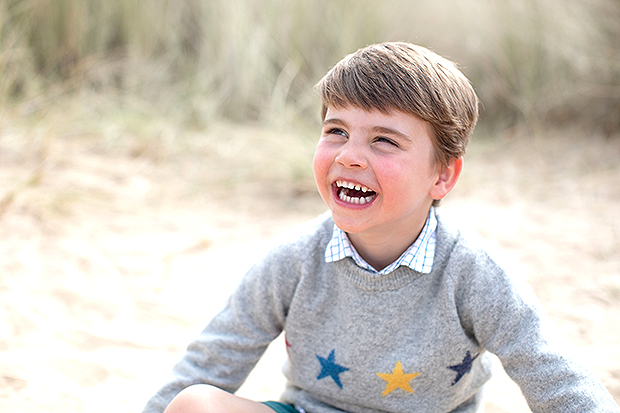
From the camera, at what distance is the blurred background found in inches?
81.0

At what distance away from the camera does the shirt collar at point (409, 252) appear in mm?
1319

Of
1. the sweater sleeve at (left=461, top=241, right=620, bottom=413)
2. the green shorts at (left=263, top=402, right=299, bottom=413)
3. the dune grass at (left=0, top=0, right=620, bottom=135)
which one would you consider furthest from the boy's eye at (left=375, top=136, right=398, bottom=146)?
the dune grass at (left=0, top=0, right=620, bottom=135)

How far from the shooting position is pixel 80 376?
5.88ft

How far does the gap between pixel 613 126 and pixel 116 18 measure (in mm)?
4250

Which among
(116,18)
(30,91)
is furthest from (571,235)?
(116,18)

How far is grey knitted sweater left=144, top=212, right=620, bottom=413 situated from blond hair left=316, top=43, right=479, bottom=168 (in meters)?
0.26

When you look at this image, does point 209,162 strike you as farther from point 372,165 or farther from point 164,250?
point 372,165

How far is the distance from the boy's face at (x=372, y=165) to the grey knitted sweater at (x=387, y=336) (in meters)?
0.16

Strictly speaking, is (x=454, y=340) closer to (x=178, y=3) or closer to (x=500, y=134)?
(x=500, y=134)

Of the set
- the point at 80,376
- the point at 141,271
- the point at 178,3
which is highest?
the point at 178,3

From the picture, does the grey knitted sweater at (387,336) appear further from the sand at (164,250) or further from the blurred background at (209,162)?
the blurred background at (209,162)

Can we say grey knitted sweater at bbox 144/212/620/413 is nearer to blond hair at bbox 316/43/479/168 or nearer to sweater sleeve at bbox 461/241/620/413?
sweater sleeve at bbox 461/241/620/413

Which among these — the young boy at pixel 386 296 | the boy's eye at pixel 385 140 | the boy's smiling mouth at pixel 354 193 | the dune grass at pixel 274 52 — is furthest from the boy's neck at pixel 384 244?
the dune grass at pixel 274 52

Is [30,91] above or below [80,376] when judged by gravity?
above
